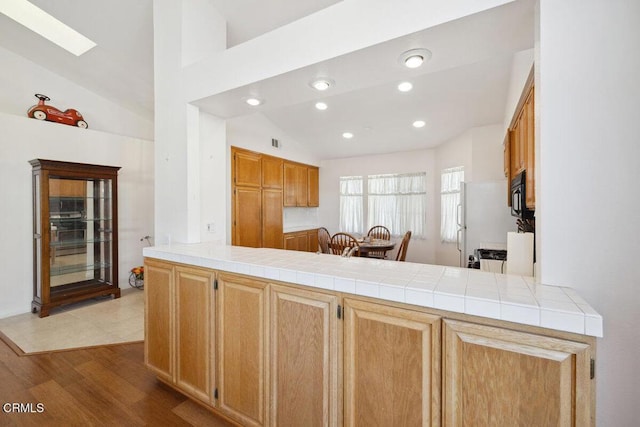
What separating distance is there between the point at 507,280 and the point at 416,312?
0.45m

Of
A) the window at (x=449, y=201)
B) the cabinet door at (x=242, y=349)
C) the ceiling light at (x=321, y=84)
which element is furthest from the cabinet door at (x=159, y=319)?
the window at (x=449, y=201)

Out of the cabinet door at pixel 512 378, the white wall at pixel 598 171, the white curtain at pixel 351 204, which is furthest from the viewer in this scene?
the white curtain at pixel 351 204

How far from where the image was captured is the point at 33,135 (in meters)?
3.32

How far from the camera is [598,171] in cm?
102

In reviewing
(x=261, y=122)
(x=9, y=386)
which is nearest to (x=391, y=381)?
(x=9, y=386)

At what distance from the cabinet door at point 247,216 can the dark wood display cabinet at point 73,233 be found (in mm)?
1576

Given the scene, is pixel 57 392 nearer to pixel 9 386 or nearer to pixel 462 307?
pixel 9 386

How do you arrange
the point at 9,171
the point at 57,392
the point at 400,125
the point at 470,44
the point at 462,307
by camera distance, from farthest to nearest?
the point at 400,125 → the point at 9,171 → the point at 57,392 → the point at 470,44 → the point at 462,307

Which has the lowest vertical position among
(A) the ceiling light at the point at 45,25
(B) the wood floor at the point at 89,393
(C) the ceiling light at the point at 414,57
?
(B) the wood floor at the point at 89,393

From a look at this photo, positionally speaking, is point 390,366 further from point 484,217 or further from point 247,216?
point 247,216

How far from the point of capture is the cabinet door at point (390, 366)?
3.39 feet

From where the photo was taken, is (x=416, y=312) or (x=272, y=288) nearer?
(x=416, y=312)

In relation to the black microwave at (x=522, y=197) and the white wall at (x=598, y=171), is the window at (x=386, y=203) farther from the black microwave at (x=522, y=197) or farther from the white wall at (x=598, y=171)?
the white wall at (x=598, y=171)

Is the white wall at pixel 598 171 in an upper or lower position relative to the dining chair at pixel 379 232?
upper
